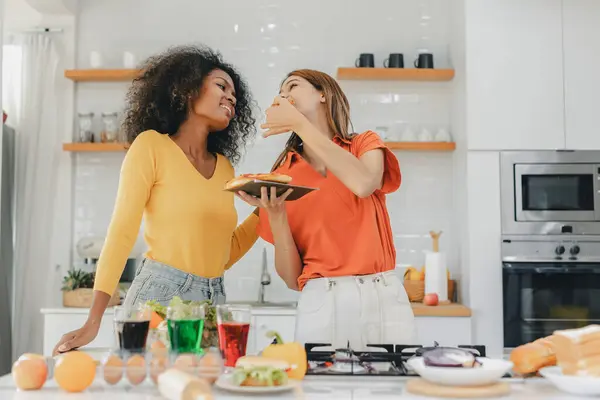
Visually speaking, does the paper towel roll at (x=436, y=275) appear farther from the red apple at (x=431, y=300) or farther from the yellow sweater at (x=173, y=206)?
the yellow sweater at (x=173, y=206)

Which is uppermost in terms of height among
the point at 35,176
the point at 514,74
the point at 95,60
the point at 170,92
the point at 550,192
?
the point at 95,60

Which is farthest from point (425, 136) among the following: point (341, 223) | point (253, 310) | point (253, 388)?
point (253, 388)

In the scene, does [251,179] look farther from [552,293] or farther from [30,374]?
[552,293]

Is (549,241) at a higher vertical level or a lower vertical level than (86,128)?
lower

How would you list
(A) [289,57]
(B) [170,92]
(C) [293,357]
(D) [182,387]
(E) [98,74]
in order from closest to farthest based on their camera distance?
1. (D) [182,387]
2. (C) [293,357]
3. (B) [170,92]
4. (E) [98,74]
5. (A) [289,57]

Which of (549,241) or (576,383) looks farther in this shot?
(549,241)

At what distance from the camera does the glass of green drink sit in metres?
1.48

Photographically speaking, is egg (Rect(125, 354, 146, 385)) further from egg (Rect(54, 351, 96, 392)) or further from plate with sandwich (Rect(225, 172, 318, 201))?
plate with sandwich (Rect(225, 172, 318, 201))

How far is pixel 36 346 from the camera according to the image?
13.8 ft

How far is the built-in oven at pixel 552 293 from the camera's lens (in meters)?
3.68

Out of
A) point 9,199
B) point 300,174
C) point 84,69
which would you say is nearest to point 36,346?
point 9,199

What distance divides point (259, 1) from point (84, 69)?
45.5 inches

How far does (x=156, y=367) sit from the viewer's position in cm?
135

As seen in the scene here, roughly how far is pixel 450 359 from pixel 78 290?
286 centimetres
